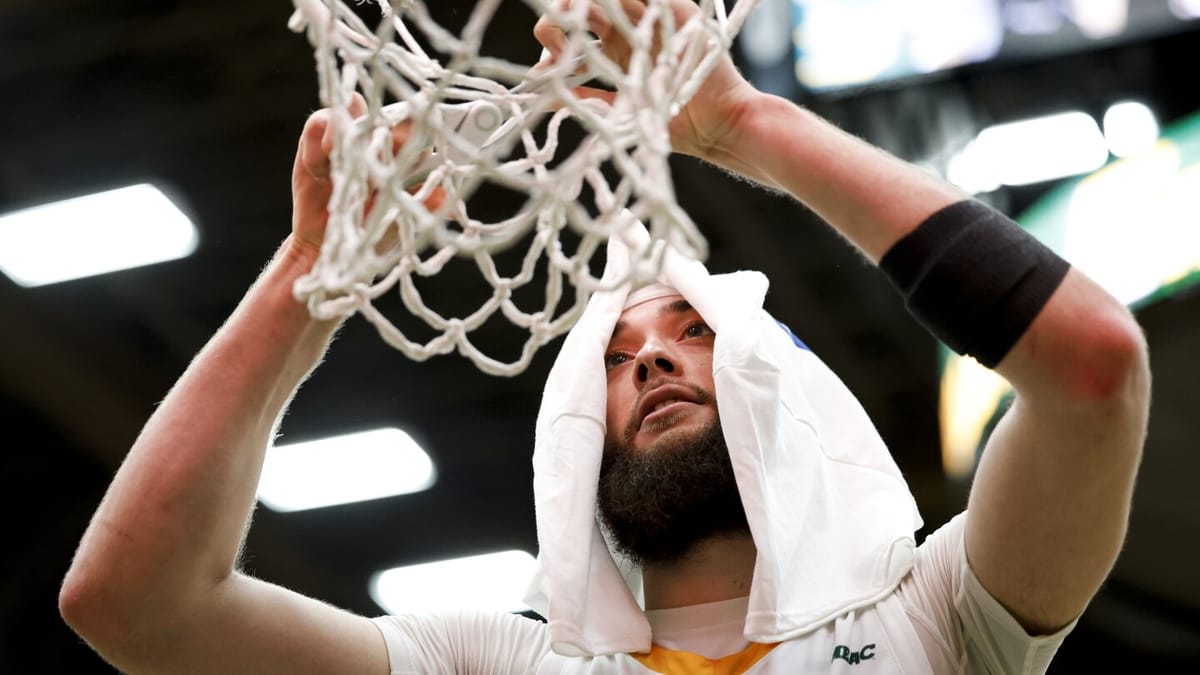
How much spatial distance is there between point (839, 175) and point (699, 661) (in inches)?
22.8

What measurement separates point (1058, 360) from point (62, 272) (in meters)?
2.76

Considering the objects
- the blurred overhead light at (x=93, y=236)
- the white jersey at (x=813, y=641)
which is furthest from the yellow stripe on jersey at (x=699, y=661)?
the blurred overhead light at (x=93, y=236)

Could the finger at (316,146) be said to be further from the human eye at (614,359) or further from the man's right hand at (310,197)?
the human eye at (614,359)

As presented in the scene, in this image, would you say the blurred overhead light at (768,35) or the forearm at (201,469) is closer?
the forearm at (201,469)

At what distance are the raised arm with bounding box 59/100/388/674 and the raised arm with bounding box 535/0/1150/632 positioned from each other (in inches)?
15.8

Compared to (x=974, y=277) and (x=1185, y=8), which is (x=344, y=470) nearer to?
(x=1185, y=8)

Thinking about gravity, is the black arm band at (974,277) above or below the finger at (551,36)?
below

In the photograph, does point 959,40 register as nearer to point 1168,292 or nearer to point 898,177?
point 1168,292

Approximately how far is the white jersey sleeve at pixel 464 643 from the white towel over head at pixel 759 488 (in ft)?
0.16

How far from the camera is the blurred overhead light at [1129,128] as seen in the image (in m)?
3.07

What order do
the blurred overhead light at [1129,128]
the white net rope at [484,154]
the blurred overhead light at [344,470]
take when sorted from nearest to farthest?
the white net rope at [484,154] → the blurred overhead light at [1129,128] → the blurred overhead light at [344,470]

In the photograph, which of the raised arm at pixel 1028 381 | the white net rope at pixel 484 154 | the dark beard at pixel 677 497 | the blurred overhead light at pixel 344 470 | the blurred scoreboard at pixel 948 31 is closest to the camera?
the white net rope at pixel 484 154

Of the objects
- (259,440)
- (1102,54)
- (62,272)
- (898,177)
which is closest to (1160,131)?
(1102,54)

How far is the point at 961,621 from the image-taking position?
152 cm
